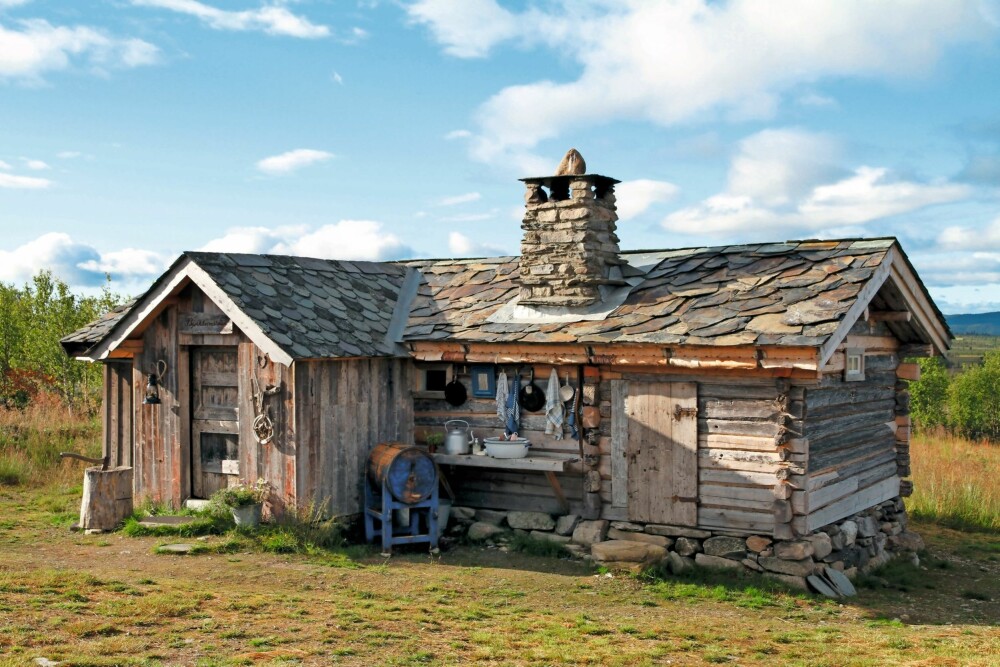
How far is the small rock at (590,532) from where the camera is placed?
41.3 ft

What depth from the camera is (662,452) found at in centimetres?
1236

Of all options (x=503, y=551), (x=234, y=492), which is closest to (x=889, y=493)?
(x=503, y=551)

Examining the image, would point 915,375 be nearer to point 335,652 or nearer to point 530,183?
point 530,183

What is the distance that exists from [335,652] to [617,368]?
5880 millimetres

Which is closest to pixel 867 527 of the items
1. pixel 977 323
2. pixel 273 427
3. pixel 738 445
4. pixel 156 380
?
pixel 738 445

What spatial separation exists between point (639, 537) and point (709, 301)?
3.24 metres

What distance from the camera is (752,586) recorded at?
11.4 metres

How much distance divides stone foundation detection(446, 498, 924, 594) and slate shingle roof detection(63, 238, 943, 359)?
2.52 metres

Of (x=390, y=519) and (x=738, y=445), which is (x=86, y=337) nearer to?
(x=390, y=519)

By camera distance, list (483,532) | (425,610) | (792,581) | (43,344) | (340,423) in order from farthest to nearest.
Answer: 1. (43,344)
2. (483,532)
3. (340,423)
4. (792,581)
5. (425,610)

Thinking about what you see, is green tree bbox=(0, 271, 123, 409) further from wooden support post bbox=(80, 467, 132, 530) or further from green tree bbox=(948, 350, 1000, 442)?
green tree bbox=(948, 350, 1000, 442)

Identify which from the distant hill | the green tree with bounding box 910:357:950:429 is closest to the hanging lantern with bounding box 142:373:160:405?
the green tree with bounding box 910:357:950:429

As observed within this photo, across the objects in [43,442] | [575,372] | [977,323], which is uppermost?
[977,323]

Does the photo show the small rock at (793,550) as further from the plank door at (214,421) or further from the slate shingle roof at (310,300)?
the plank door at (214,421)
